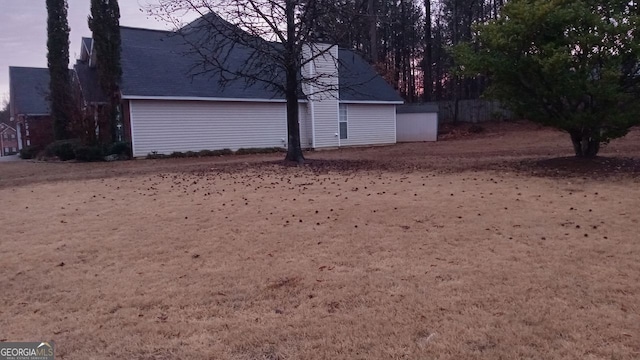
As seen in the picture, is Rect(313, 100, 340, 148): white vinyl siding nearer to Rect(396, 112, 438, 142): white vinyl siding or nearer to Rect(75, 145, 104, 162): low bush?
Rect(396, 112, 438, 142): white vinyl siding

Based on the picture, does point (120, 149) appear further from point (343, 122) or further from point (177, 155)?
point (343, 122)

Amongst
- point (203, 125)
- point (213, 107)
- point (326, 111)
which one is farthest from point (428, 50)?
point (203, 125)

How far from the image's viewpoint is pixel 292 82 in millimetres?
15320

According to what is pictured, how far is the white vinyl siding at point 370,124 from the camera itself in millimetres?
26359

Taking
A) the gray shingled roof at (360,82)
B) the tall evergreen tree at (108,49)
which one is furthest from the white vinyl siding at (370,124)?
the tall evergreen tree at (108,49)

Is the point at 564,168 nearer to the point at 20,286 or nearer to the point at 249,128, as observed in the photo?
the point at 20,286

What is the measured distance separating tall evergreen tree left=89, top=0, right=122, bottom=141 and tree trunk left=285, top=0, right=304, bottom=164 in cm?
844

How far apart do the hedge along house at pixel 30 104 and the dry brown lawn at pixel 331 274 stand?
2055 centimetres

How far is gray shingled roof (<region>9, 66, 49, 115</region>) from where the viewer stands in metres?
31.5

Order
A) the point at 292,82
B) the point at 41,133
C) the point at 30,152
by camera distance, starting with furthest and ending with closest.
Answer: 1. the point at 41,133
2. the point at 30,152
3. the point at 292,82

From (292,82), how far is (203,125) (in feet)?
23.6

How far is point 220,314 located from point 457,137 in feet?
95.9

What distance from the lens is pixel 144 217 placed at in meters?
7.35

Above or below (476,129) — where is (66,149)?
below
